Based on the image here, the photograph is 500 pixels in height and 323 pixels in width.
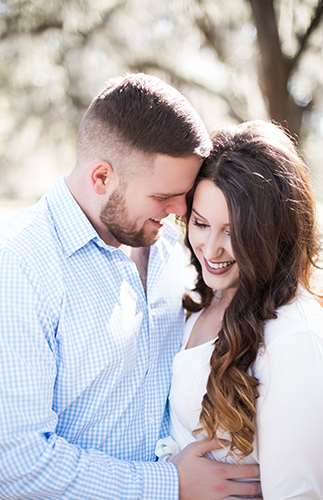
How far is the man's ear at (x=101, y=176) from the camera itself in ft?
7.58

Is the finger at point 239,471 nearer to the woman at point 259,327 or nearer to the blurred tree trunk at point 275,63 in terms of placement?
the woman at point 259,327

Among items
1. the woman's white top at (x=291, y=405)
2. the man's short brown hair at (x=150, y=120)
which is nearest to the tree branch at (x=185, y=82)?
the man's short brown hair at (x=150, y=120)

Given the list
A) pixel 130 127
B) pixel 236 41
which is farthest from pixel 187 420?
pixel 236 41

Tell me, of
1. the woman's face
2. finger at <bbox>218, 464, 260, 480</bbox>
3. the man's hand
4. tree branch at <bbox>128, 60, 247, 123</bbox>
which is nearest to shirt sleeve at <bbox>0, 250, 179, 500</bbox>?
the man's hand

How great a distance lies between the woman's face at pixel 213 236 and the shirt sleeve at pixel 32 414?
57cm

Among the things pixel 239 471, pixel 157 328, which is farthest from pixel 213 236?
pixel 239 471

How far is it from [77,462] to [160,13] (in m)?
5.57

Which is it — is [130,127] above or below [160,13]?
below

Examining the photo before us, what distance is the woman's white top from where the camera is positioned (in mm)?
1937

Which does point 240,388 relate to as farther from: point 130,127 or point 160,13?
point 160,13

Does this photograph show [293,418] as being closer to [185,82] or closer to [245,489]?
[245,489]

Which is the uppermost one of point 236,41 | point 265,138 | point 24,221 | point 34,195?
point 236,41

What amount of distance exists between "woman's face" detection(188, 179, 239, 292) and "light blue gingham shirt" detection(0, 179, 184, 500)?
0.27 m

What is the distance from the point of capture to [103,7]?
6.77m
